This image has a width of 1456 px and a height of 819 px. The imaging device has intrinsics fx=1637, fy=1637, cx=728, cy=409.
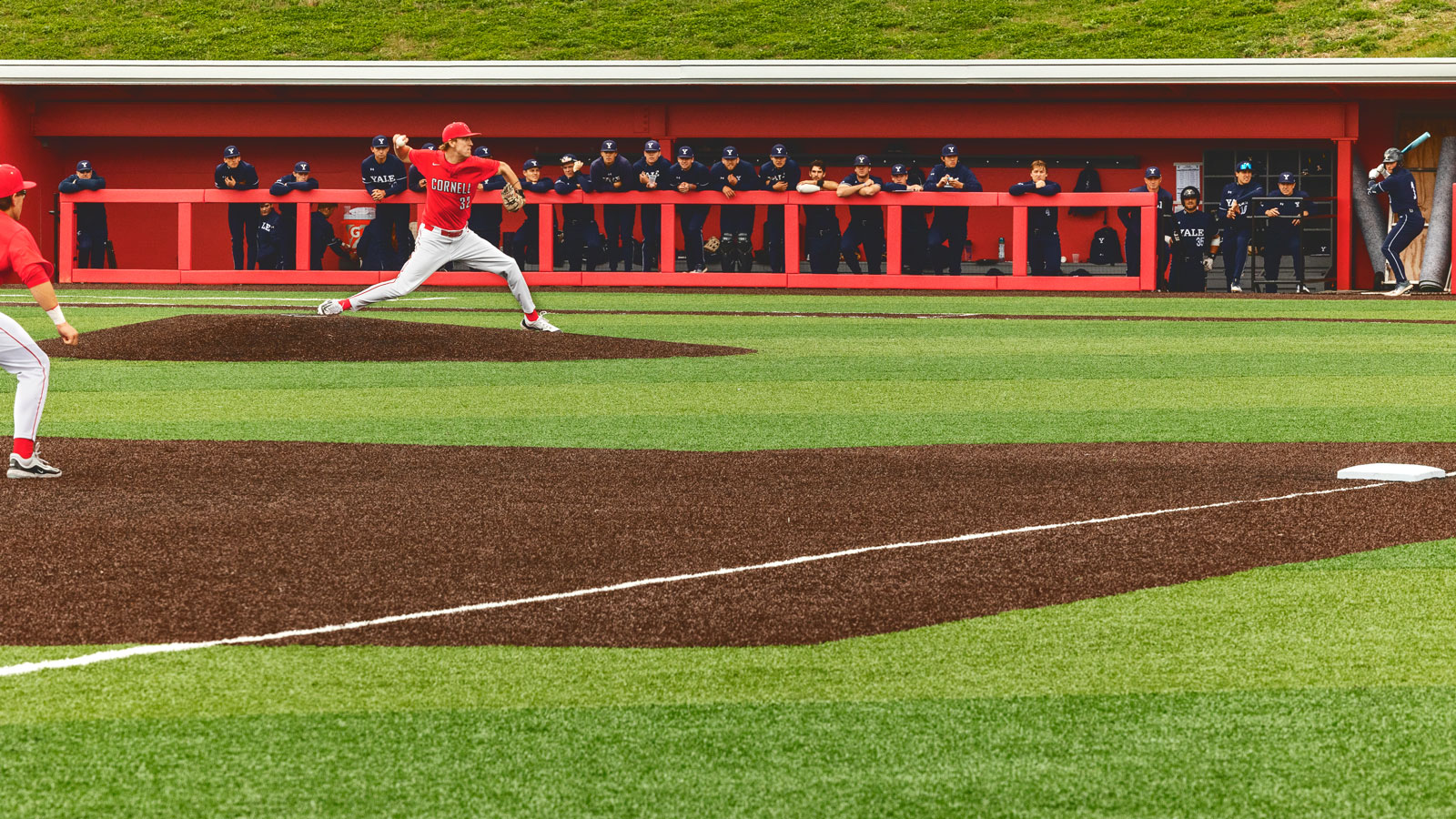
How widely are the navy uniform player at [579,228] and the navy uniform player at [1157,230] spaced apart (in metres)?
6.88

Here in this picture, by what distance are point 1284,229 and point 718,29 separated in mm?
17360

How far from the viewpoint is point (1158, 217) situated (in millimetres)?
21609

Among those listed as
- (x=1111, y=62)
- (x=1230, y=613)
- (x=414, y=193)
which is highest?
(x=1111, y=62)

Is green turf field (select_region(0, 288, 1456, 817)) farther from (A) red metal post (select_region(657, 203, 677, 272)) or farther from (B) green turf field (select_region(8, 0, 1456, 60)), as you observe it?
(B) green turf field (select_region(8, 0, 1456, 60))

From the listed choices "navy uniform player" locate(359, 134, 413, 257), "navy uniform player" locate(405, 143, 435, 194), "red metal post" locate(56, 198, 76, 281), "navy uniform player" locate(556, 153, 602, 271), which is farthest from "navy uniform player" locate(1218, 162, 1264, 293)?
"red metal post" locate(56, 198, 76, 281)

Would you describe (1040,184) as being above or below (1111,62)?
below

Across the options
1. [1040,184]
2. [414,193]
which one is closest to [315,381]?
[414,193]

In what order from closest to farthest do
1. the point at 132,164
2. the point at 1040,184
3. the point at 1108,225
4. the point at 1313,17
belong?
the point at 1040,184 < the point at 1108,225 < the point at 132,164 < the point at 1313,17

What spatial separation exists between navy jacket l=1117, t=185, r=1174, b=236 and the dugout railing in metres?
0.13

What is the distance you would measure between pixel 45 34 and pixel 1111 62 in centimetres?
2370

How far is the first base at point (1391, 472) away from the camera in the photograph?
7.16 meters

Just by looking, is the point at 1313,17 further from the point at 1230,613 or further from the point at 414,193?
the point at 1230,613

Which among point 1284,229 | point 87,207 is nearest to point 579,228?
point 87,207

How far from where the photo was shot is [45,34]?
117ft
